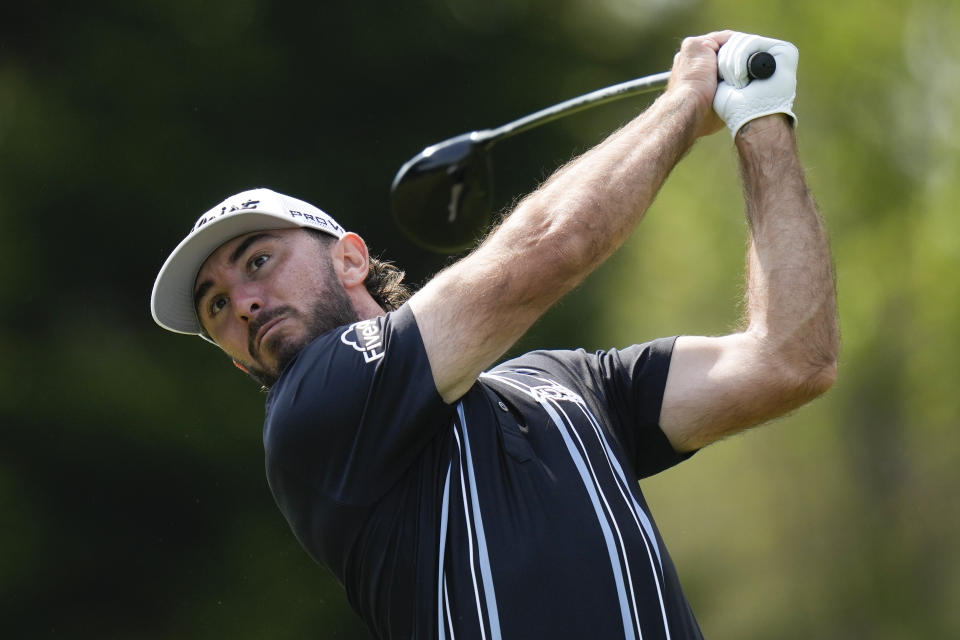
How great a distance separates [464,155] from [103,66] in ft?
15.6

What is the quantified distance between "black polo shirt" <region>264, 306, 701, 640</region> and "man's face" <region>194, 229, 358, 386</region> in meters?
0.19

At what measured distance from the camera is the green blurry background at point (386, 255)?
7223mm

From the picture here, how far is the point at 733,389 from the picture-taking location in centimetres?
277

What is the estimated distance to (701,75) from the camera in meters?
2.74

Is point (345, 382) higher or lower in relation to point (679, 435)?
higher

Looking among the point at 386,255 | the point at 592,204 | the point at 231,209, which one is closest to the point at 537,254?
the point at 592,204

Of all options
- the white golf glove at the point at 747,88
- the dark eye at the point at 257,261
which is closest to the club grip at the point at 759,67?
the white golf glove at the point at 747,88

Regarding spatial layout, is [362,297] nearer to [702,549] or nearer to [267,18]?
[267,18]

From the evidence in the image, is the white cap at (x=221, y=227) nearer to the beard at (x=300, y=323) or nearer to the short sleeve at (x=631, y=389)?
the beard at (x=300, y=323)

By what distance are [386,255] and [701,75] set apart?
16.9 ft

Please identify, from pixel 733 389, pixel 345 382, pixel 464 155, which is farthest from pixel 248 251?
pixel 733 389

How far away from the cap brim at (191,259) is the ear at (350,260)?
0.47ft

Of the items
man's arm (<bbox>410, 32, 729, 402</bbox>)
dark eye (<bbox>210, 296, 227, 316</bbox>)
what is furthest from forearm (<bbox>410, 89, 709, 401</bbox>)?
dark eye (<bbox>210, 296, 227, 316</bbox>)

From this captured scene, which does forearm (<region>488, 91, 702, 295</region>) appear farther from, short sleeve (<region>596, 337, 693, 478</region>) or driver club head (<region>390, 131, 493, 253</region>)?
driver club head (<region>390, 131, 493, 253</region>)
